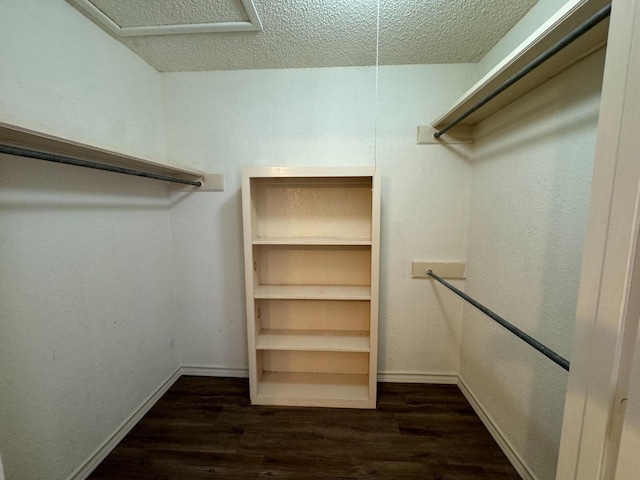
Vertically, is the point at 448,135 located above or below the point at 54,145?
above

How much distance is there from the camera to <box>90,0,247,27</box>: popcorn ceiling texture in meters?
1.15

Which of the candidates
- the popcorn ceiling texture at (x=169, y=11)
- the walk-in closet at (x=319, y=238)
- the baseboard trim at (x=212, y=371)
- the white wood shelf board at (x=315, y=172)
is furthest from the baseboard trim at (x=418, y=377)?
the popcorn ceiling texture at (x=169, y=11)

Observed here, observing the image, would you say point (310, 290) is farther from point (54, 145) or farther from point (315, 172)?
point (54, 145)

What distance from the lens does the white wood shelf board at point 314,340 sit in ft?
5.12

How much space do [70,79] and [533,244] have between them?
231 centimetres

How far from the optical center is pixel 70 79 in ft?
3.73

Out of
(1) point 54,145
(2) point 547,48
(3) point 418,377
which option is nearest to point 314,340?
(3) point 418,377

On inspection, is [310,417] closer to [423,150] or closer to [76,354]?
[76,354]

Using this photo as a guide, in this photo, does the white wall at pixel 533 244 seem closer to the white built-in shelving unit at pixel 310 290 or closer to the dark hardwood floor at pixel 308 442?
the dark hardwood floor at pixel 308 442

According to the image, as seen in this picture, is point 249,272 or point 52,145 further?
point 249,272

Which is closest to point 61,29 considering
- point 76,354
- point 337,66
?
point 337,66

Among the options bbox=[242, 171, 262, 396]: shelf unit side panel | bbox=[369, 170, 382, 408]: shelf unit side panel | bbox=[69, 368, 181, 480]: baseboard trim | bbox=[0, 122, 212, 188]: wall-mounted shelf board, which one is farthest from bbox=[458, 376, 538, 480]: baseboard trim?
bbox=[0, 122, 212, 188]: wall-mounted shelf board

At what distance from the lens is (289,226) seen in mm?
1732

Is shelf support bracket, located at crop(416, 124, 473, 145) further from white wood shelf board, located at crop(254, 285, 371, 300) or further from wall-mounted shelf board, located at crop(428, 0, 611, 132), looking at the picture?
white wood shelf board, located at crop(254, 285, 371, 300)
